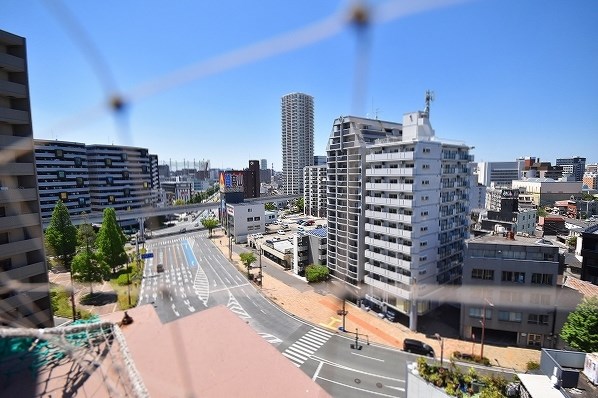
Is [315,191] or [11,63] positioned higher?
[11,63]

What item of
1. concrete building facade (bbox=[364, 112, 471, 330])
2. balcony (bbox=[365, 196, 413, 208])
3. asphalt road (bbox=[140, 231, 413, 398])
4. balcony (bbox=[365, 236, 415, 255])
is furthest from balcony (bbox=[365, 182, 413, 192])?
asphalt road (bbox=[140, 231, 413, 398])

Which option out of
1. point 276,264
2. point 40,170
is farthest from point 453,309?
point 40,170

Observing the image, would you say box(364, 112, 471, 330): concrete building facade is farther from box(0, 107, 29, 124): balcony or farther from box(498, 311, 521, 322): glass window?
box(0, 107, 29, 124): balcony

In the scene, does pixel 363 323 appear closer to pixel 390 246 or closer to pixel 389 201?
pixel 390 246

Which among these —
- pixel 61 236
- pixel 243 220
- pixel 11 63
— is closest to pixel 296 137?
pixel 243 220

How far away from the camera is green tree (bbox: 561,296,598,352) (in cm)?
645

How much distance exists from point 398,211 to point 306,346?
17.2 feet

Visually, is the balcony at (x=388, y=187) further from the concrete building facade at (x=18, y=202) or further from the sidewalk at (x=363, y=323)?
the concrete building facade at (x=18, y=202)

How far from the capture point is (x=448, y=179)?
33.6ft

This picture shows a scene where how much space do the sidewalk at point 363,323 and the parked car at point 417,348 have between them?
0.20 metres

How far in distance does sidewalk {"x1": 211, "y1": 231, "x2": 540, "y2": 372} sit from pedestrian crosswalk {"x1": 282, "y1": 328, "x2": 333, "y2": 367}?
510 mm

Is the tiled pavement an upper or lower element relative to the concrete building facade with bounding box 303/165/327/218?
lower

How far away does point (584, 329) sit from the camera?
6555 millimetres

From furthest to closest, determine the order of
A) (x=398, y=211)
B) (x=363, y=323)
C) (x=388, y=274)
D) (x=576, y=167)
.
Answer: (x=576, y=167)
(x=363, y=323)
(x=388, y=274)
(x=398, y=211)
